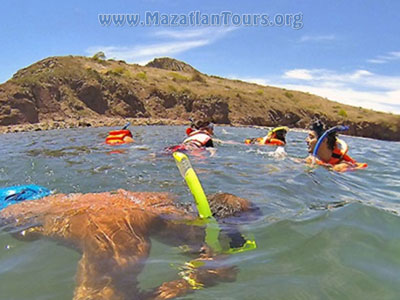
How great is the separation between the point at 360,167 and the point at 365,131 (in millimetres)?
24010

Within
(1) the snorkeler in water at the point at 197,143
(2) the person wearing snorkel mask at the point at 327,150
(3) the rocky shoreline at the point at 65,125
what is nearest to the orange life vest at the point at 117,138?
(1) the snorkeler in water at the point at 197,143

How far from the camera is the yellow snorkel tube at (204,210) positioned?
2.69 meters

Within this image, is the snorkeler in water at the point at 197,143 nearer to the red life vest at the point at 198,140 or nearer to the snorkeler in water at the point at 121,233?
the red life vest at the point at 198,140

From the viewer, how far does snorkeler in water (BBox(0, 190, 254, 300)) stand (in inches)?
82.0

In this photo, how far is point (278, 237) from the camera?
9.46 ft

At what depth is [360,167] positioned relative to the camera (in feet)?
21.0

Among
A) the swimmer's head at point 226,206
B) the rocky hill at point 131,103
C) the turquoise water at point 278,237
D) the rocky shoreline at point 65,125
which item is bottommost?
the turquoise water at point 278,237

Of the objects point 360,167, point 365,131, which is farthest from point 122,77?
point 360,167

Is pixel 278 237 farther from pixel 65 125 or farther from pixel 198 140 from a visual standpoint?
pixel 65 125

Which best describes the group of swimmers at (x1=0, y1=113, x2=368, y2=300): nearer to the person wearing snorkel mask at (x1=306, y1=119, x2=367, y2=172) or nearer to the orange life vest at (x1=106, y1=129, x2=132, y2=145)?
the person wearing snorkel mask at (x1=306, y1=119, x2=367, y2=172)

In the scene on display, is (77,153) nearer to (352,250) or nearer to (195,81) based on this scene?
(352,250)

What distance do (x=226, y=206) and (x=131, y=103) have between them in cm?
2326

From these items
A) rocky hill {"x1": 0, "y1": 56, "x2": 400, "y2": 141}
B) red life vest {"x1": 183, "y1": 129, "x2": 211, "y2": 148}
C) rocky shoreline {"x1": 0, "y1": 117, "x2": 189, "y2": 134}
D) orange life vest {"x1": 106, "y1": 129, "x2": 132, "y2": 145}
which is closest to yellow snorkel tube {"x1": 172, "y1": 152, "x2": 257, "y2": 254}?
red life vest {"x1": 183, "y1": 129, "x2": 211, "y2": 148}

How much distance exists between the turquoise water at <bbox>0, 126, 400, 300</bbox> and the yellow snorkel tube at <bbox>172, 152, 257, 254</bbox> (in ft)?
0.41
